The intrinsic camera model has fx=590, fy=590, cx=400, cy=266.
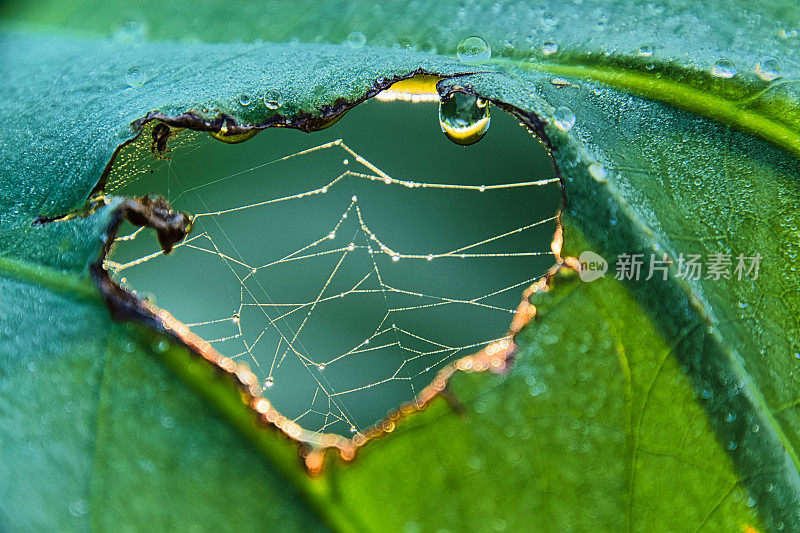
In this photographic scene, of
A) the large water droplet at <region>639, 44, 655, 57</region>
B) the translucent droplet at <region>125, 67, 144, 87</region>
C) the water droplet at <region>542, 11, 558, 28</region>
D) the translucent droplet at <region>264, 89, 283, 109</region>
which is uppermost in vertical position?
the translucent droplet at <region>125, 67, 144, 87</region>

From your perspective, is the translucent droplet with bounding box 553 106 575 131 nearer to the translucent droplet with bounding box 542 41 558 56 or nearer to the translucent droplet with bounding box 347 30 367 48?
Result: the translucent droplet with bounding box 542 41 558 56

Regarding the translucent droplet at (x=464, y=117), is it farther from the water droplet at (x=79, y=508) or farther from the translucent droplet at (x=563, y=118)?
the water droplet at (x=79, y=508)

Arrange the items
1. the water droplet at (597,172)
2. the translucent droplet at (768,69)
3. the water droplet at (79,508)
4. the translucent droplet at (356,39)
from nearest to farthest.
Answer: the water droplet at (79,508), the water droplet at (597,172), the translucent droplet at (768,69), the translucent droplet at (356,39)

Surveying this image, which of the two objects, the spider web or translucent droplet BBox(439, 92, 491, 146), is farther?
translucent droplet BBox(439, 92, 491, 146)

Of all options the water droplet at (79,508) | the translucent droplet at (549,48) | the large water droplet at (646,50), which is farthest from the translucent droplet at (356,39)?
the water droplet at (79,508)

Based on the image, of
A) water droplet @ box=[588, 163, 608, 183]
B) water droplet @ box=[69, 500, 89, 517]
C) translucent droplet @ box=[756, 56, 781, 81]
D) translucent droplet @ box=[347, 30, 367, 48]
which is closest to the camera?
water droplet @ box=[69, 500, 89, 517]

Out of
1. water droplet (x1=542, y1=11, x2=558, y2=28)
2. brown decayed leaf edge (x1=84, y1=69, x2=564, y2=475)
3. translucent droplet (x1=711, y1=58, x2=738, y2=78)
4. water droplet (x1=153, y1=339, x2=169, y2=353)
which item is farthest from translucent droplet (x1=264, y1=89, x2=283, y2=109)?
translucent droplet (x1=711, y1=58, x2=738, y2=78)

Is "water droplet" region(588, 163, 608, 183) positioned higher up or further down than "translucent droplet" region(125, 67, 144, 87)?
further down

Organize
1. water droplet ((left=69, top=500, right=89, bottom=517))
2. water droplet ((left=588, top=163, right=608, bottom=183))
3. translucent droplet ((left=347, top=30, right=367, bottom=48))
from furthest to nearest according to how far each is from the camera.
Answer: translucent droplet ((left=347, top=30, right=367, bottom=48)), water droplet ((left=588, top=163, right=608, bottom=183)), water droplet ((left=69, top=500, right=89, bottom=517))
